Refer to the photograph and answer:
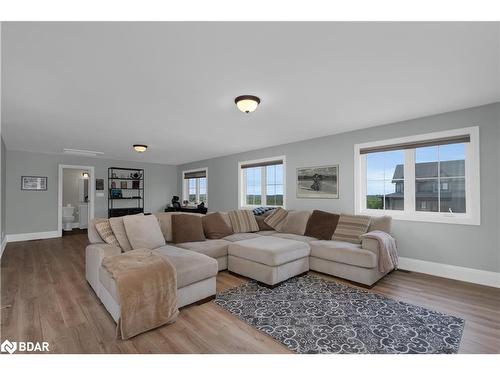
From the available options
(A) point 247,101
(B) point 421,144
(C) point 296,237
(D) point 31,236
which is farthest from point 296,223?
(D) point 31,236

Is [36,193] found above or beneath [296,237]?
above

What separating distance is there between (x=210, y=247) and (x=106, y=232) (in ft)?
4.40

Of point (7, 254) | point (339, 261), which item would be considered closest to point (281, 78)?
point (339, 261)

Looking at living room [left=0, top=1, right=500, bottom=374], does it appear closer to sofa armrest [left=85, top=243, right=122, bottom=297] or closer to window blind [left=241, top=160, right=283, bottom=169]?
sofa armrest [left=85, top=243, right=122, bottom=297]

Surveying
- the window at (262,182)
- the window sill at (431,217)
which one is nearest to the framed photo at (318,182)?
the window at (262,182)

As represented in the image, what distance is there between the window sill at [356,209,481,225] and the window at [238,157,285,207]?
2.07 m

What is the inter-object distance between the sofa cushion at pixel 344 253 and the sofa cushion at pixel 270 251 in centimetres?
17

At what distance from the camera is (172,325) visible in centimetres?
210

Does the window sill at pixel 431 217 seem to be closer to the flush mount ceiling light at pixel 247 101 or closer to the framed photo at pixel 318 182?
the framed photo at pixel 318 182

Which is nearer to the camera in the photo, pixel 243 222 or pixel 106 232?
pixel 106 232

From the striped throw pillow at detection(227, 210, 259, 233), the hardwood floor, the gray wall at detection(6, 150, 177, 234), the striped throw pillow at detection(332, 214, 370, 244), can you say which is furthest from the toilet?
the striped throw pillow at detection(332, 214, 370, 244)

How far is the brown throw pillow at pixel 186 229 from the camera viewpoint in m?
3.54

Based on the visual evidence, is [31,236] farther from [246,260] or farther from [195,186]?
[246,260]
